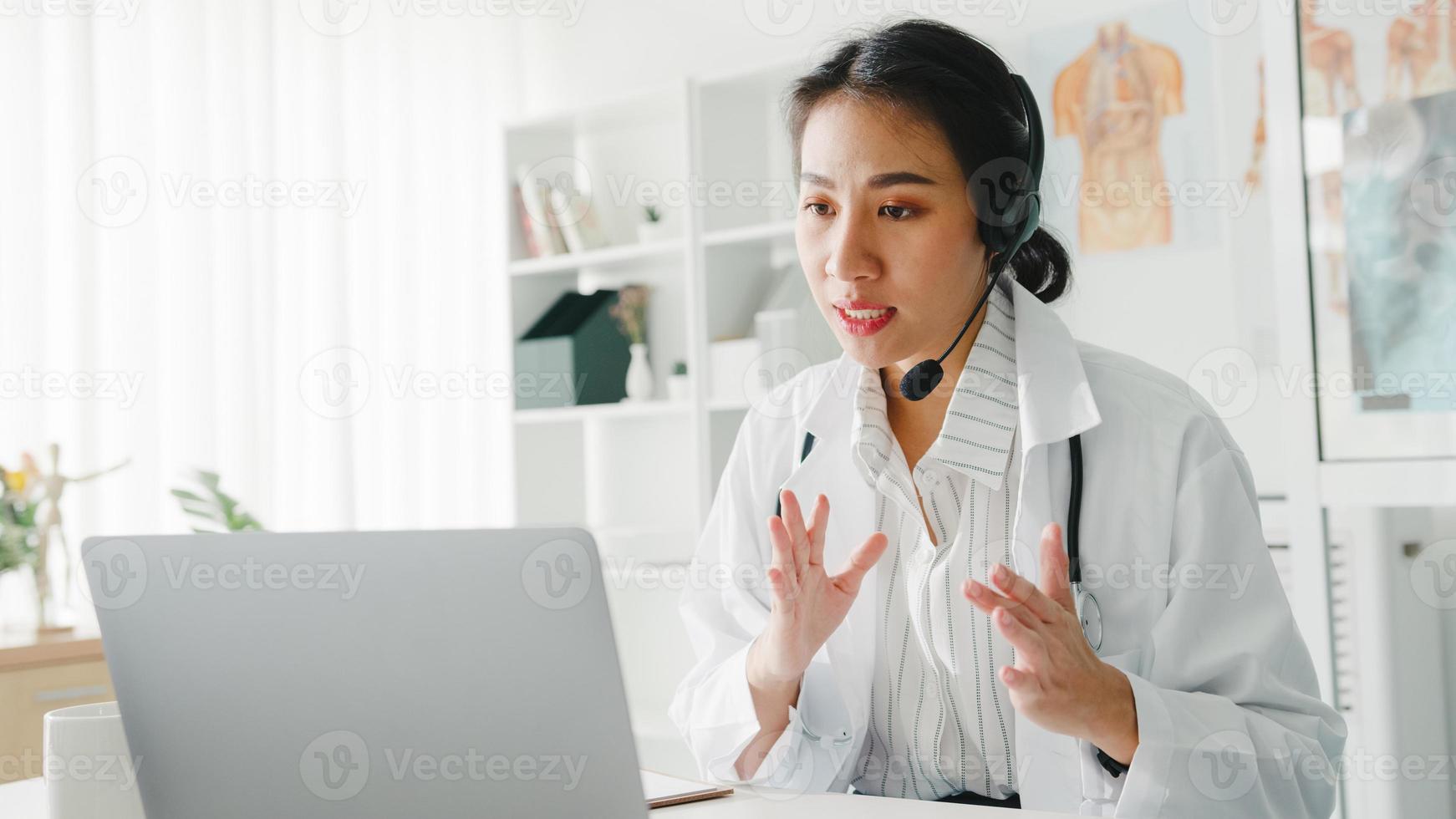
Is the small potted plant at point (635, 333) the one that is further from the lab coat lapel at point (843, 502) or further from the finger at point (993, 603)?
the finger at point (993, 603)

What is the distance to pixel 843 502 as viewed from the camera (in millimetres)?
1401

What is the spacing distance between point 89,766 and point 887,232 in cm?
87

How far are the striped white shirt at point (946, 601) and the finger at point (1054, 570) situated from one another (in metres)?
0.22

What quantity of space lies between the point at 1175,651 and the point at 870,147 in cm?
59

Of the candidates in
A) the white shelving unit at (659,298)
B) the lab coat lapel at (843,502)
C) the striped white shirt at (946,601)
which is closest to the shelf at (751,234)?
the white shelving unit at (659,298)

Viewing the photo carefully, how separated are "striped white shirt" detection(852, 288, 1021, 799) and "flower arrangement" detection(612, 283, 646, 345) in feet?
6.76

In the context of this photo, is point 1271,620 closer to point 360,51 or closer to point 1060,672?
point 1060,672

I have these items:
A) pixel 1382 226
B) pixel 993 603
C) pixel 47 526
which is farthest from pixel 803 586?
pixel 47 526

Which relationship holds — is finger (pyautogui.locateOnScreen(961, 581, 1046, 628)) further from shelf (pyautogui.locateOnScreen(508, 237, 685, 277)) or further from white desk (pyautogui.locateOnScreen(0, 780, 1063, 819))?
shelf (pyautogui.locateOnScreen(508, 237, 685, 277))

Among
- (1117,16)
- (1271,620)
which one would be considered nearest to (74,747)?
(1271,620)

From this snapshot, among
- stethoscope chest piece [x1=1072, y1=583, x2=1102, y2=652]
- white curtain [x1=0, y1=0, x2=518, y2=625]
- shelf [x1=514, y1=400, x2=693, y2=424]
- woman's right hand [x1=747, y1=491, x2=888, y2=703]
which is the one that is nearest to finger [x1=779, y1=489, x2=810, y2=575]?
woman's right hand [x1=747, y1=491, x2=888, y2=703]

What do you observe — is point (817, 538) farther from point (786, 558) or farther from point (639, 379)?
point (639, 379)

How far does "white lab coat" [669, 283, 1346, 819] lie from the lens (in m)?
1.06

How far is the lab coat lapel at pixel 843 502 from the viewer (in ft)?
4.27
